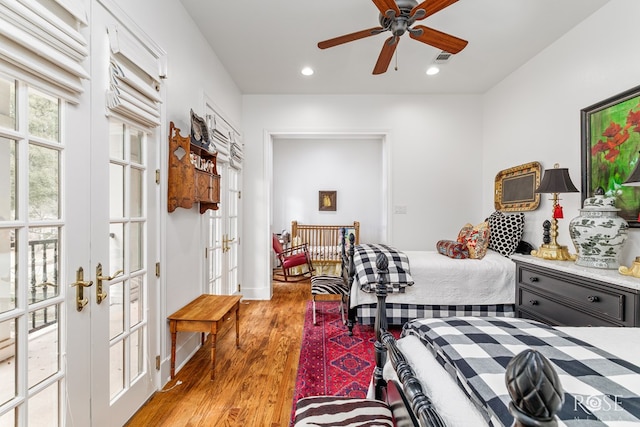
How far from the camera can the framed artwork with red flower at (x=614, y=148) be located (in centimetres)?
208

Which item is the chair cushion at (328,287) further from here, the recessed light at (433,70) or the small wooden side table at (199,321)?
the recessed light at (433,70)

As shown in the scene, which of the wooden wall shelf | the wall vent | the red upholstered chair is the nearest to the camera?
the wooden wall shelf

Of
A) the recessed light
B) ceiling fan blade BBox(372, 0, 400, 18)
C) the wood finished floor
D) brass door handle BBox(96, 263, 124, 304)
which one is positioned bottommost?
the wood finished floor

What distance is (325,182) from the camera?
6.98 meters

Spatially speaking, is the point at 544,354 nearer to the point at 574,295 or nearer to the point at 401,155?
the point at 574,295

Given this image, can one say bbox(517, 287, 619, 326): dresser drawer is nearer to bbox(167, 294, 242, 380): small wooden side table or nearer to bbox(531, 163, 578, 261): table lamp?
bbox(531, 163, 578, 261): table lamp

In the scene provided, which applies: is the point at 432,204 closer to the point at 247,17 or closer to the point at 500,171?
the point at 500,171

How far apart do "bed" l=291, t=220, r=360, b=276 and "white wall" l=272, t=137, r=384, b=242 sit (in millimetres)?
357

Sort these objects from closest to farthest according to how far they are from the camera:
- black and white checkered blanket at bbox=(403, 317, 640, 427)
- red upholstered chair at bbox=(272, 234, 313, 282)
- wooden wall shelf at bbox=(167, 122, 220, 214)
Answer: black and white checkered blanket at bbox=(403, 317, 640, 427) < wooden wall shelf at bbox=(167, 122, 220, 214) < red upholstered chair at bbox=(272, 234, 313, 282)

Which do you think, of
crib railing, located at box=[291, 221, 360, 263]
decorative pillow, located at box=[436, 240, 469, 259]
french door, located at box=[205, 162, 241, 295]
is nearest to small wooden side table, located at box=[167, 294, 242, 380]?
french door, located at box=[205, 162, 241, 295]

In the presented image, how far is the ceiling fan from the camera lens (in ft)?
5.92

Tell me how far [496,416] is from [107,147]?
1.99 meters

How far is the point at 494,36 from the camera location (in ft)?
9.04

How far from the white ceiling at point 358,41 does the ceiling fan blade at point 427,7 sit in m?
0.58
